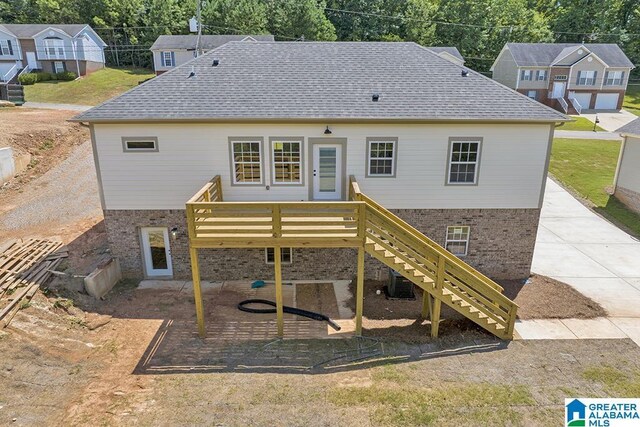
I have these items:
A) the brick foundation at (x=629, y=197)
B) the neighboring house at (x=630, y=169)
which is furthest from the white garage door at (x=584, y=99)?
the brick foundation at (x=629, y=197)

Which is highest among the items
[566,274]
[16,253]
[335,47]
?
[335,47]

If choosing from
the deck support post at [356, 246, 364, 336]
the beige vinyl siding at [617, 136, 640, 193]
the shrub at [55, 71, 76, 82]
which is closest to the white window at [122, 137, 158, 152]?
the deck support post at [356, 246, 364, 336]

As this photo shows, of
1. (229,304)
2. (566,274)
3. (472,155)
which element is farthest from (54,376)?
(566,274)

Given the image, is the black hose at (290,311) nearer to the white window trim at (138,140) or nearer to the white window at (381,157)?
the white window at (381,157)

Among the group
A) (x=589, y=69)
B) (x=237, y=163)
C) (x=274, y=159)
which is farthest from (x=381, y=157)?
(x=589, y=69)

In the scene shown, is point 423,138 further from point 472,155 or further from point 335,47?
point 335,47

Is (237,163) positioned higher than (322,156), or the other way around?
(322,156)

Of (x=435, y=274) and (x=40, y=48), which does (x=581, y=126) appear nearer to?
(x=435, y=274)
